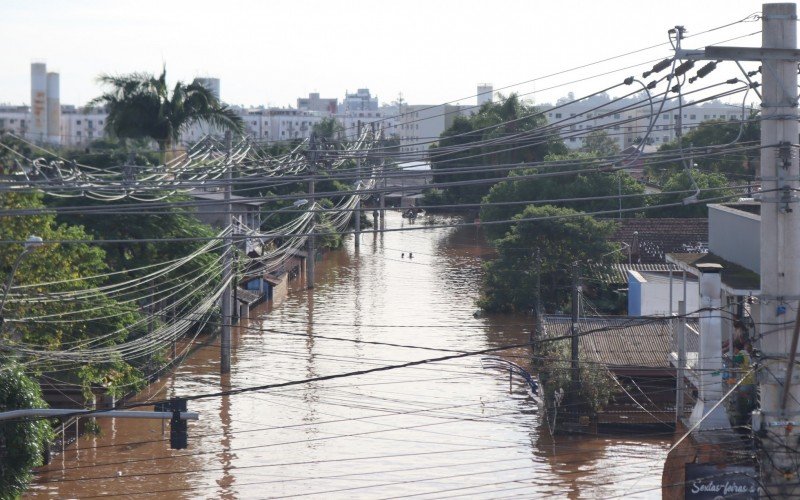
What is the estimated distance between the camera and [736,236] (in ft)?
50.9

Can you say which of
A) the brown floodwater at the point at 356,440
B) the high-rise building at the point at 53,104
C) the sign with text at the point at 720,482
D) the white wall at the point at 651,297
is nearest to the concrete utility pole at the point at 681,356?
the brown floodwater at the point at 356,440

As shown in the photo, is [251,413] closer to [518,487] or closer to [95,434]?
[95,434]

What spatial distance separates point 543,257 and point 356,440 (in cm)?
1564

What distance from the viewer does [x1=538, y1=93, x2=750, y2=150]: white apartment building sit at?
38.5 feet

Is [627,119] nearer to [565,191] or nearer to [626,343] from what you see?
[626,343]

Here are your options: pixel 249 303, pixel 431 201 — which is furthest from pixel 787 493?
pixel 431 201

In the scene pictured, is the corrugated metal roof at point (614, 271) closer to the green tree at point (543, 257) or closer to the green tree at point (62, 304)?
the green tree at point (543, 257)

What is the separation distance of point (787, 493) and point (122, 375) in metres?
15.4

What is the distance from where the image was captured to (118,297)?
2584cm

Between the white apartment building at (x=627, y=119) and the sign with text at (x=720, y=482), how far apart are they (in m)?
3.03

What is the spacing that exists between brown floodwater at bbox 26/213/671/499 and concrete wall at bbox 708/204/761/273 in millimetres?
4016

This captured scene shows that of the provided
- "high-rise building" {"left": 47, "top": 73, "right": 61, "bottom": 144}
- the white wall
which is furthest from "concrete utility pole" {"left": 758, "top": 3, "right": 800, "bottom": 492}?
"high-rise building" {"left": 47, "top": 73, "right": 61, "bottom": 144}

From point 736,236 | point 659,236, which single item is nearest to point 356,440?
point 736,236

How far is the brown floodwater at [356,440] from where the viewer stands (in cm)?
1944
